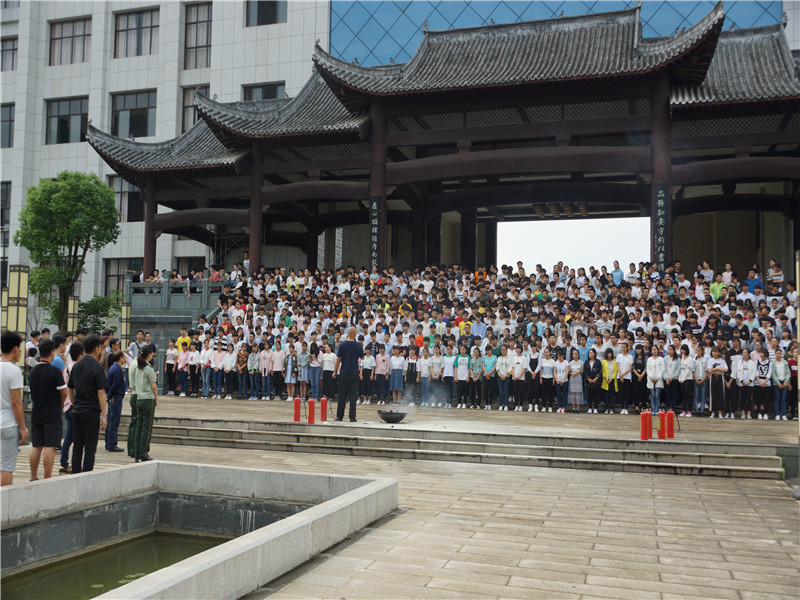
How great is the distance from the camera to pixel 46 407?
7242 mm

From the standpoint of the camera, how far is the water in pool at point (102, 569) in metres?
5.96

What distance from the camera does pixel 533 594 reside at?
4.29 m

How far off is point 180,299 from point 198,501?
1444 centimetres

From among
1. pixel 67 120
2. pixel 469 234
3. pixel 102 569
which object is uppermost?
pixel 67 120

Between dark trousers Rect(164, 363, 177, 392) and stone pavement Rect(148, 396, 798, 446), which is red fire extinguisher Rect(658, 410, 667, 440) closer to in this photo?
stone pavement Rect(148, 396, 798, 446)

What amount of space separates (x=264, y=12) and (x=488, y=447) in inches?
1032

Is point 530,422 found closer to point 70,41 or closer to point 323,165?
point 323,165

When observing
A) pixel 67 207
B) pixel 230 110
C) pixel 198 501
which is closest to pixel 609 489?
pixel 198 501

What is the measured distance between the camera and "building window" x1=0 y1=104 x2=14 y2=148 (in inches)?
1330

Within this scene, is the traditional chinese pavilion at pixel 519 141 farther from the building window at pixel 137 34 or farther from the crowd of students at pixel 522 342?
the building window at pixel 137 34

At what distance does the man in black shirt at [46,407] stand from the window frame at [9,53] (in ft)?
107

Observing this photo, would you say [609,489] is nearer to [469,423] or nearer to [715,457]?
[715,457]

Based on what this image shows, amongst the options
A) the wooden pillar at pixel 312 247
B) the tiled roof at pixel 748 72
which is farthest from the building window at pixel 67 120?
the tiled roof at pixel 748 72

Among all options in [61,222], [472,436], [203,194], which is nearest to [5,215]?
[61,222]
